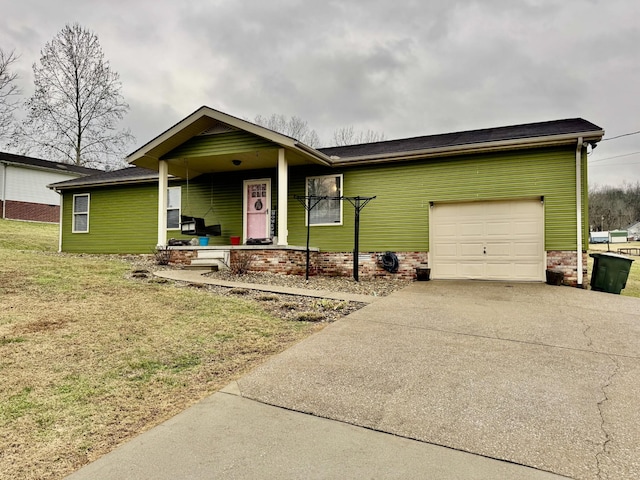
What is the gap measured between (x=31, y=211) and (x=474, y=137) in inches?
1078

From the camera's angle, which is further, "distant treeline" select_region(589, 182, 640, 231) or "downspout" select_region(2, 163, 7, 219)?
"distant treeline" select_region(589, 182, 640, 231)

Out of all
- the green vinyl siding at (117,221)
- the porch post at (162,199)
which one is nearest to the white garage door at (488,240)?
the porch post at (162,199)

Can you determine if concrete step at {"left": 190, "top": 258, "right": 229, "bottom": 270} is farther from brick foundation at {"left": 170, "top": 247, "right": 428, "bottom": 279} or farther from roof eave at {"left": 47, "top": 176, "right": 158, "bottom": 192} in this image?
roof eave at {"left": 47, "top": 176, "right": 158, "bottom": 192}

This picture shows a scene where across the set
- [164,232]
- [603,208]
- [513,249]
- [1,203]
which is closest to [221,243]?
[164,232]

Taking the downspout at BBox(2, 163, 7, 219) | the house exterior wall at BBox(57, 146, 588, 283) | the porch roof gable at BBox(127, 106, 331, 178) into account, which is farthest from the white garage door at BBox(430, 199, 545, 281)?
the downspout at BBox(2, 163, 7, 219)

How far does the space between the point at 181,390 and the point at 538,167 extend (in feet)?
30.7

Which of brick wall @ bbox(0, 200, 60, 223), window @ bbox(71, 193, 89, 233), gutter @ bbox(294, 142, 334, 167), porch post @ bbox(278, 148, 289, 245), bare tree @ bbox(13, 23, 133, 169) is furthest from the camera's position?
bare tree @ bbox(13, 23, 133, 169)

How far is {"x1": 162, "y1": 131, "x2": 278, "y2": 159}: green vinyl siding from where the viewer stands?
33.1ft

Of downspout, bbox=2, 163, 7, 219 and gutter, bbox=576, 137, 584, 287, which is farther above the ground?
downspout, bbox=2, 163, 7, 219

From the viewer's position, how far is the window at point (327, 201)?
1115cm

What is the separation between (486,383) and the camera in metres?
3.26

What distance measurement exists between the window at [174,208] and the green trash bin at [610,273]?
1206 centimetres

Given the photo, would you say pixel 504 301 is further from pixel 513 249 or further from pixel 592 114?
pixel 592 114

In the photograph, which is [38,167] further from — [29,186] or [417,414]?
[417,414]
